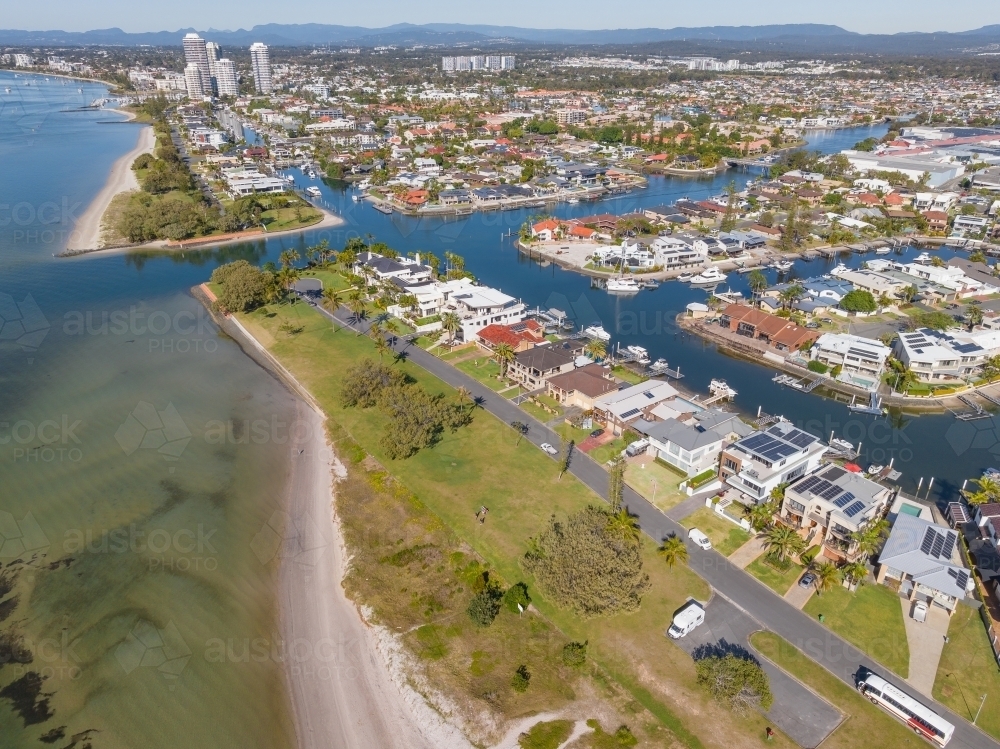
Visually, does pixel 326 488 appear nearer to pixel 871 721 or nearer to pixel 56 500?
pixel 56 500

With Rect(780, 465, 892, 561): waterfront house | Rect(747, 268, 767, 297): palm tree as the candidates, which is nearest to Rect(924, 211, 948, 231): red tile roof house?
Rect(747, 268, 767, 297): palm tree

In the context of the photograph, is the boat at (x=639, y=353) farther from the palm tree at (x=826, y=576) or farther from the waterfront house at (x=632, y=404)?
the palm tree at (x=826, y=576)

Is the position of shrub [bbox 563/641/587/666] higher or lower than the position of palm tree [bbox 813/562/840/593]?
lower

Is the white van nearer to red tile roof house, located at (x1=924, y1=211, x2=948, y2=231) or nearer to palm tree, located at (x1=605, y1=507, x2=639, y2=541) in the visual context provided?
palm tree, located at (x1=605, y1=507, x2=639, y2=541)

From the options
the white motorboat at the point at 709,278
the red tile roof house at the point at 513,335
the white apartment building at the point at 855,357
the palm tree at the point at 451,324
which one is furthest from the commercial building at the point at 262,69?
the white apartment building at the point at 855,357

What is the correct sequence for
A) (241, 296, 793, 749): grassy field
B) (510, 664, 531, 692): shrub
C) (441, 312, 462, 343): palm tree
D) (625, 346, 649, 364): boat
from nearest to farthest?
(241, 296, 793, 749): grassy field, (510, 664, 531, 692): shrub, (625, 346, 649, 364): boat, (441, 312, 462, 343): palm tree

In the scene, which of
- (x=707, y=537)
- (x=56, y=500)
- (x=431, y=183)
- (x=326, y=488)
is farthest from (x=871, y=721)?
(x=431, y=183)
